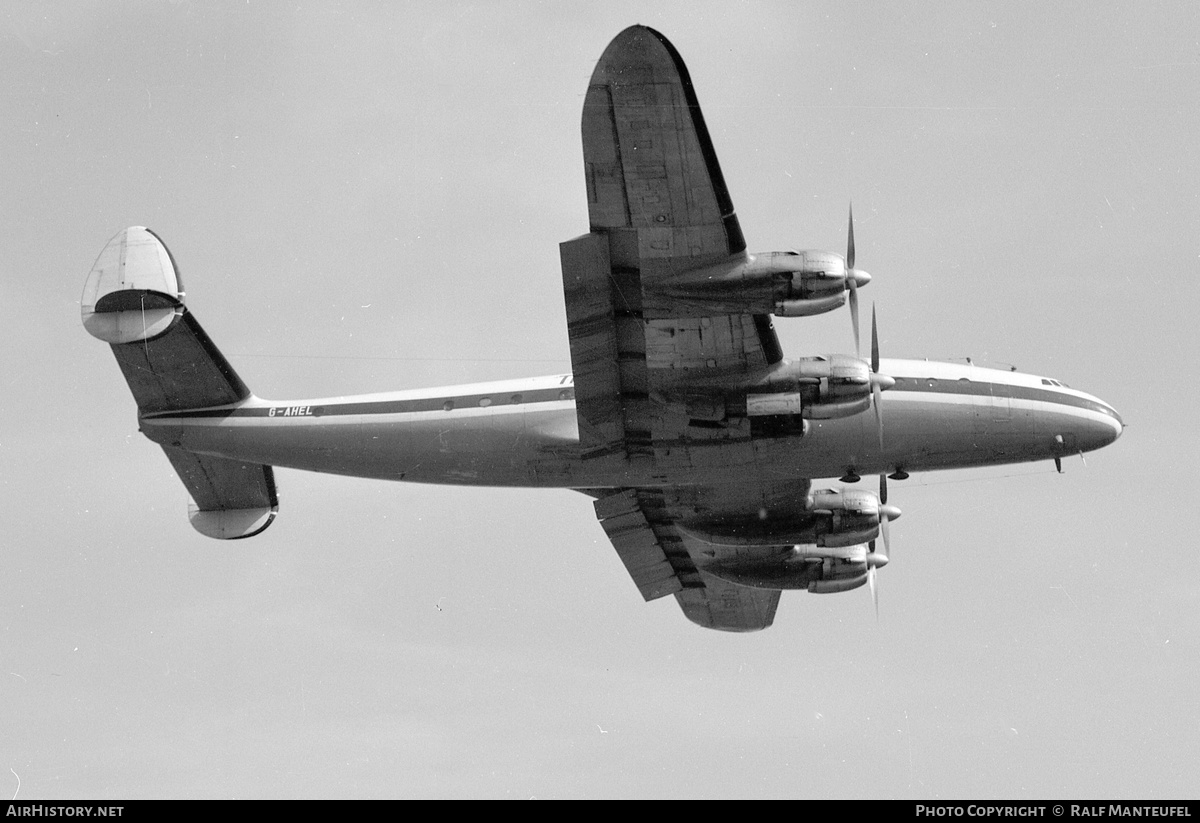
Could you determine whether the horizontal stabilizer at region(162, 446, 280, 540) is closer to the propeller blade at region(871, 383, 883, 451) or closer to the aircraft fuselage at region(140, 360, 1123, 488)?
the aircraft fuselage at region(140, 360, 1123, 488)

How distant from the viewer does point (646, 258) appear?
21.8 metres

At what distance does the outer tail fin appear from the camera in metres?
24.2

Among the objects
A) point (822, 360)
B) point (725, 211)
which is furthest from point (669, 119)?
point (822, 360)

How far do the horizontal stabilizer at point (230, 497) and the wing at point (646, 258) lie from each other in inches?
315

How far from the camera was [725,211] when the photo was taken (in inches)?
832

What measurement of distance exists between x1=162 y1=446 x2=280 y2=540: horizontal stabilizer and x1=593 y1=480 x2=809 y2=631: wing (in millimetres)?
7541

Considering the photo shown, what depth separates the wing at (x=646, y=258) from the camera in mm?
19562

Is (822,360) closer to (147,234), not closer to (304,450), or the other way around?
(304,450)

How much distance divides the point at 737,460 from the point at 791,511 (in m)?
3.81

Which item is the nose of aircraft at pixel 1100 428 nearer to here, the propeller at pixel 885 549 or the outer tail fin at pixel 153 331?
the propeller at pixel 885 549

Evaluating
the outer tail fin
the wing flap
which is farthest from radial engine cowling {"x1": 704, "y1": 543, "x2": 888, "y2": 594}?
the outer tail fin

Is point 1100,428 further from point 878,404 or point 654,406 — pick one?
point 654,406

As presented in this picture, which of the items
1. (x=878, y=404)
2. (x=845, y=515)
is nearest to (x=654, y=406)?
(x=878, y=404)
